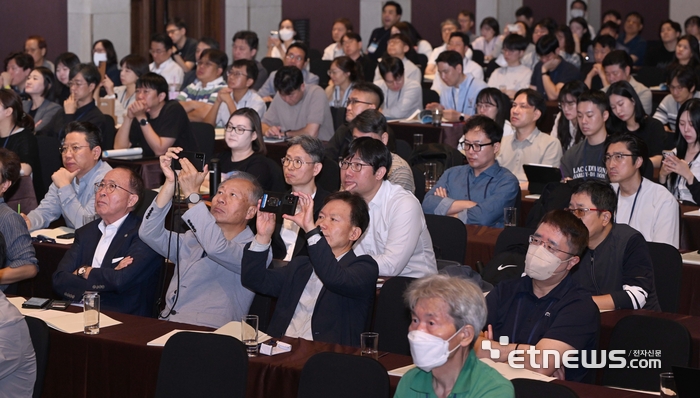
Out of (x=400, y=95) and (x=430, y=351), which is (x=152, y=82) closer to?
(x=400, y=95)

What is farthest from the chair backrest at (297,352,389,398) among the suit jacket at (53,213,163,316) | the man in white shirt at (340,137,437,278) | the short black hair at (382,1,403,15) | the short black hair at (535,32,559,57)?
the short black hair at (382,1,403,15)

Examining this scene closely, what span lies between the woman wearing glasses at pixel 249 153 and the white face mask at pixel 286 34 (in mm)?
6525

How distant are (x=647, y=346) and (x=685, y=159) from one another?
291 cm

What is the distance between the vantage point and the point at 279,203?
3.86m

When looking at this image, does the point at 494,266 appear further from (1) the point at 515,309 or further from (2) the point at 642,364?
(2) the point at 642,364

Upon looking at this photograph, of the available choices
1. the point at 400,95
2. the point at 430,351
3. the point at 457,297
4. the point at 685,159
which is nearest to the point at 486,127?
the point at 685,159

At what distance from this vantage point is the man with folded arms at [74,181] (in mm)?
5363

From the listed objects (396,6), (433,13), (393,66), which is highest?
(433,13)

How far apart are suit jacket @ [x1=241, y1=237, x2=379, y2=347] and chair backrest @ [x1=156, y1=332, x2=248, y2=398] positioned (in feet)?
1.95

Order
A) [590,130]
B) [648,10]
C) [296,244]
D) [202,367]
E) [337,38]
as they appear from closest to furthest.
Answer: [202,367], [296,244], [590,130], [337,38], [648,10]

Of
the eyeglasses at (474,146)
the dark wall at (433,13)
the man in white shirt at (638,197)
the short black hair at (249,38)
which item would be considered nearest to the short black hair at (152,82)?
the eyeglasses at (474,146)

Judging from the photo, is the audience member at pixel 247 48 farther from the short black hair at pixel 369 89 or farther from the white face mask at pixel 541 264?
the white face mask at pixel 541 264

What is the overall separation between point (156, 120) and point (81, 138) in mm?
1610

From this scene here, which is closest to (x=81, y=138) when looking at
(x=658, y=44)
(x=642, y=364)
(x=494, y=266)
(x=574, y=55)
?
(x=494, y=266)
